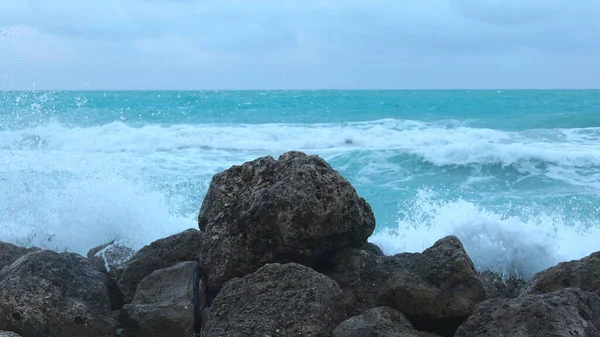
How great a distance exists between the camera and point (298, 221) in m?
4.17

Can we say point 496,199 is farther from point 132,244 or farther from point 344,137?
point 344,137

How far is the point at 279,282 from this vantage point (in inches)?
147

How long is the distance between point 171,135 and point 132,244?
496 inches

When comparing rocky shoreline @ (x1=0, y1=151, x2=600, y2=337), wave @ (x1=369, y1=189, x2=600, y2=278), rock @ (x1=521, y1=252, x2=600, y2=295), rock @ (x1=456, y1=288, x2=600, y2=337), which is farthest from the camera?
wave @ (x1=369, y1=189, x2=600, y2=278)

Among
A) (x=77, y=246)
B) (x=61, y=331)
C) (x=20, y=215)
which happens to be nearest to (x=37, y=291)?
(x=61, y=331)

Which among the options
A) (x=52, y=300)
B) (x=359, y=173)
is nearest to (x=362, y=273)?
(x=52, y=300)

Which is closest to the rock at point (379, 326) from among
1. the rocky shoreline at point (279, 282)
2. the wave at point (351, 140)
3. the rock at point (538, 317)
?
the rocky shoreline at point (279, 282)

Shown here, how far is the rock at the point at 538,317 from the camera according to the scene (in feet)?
10.1

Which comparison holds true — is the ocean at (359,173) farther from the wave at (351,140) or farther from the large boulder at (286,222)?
the large boulder at (286,222)

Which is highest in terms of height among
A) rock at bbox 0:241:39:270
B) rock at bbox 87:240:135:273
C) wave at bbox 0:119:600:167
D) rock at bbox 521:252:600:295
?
rock at bbox 521:252:600:295

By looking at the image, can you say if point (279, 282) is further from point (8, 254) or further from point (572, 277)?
point (8, 254)

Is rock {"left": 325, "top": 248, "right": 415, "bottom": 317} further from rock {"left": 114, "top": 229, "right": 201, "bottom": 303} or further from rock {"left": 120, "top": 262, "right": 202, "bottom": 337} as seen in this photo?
rock {"left": 114, "top": 229, "right": 201, "bottom": 303}

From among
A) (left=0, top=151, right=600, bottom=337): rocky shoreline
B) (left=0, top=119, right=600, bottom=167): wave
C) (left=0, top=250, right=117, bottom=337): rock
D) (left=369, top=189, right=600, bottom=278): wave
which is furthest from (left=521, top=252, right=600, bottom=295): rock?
(left=0, top=119, right=600, bottom=167): wave

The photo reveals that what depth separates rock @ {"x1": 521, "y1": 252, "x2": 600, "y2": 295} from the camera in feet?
12.9
